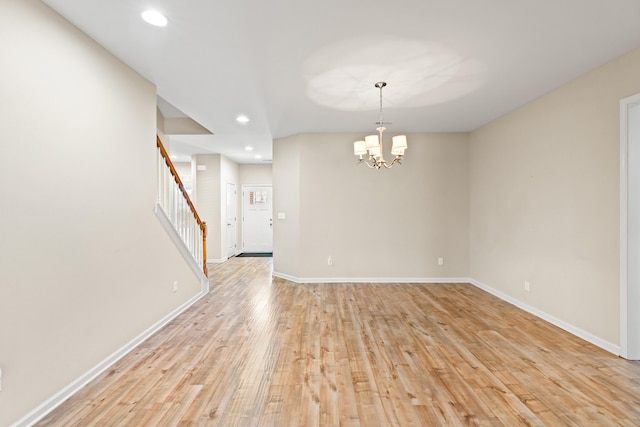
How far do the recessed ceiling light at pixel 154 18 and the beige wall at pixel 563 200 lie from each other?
12.8 ft

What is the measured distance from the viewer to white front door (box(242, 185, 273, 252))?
937 centimetres

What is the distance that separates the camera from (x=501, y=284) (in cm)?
468

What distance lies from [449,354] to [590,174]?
2.31 metres

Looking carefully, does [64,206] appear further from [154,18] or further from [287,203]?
[287,203]

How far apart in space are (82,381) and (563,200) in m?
4.88

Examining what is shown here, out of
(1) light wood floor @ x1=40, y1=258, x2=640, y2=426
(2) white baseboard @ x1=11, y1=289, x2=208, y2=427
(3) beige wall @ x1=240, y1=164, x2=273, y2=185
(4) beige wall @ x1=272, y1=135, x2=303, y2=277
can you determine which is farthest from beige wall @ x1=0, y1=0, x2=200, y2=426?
(3) beige wall @ x1=240, y1=164, x2=273, y2=185

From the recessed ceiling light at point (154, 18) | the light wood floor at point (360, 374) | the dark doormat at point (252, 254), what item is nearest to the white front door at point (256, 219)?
the dark doormat at point (252, 254)

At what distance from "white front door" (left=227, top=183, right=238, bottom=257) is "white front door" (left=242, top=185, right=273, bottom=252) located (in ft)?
1.47

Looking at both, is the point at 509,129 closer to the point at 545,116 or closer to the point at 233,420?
the point at 545,116

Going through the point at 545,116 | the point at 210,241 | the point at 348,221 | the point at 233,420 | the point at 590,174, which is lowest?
the point at 233,420

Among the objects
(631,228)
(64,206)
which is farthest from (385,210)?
(64,206)

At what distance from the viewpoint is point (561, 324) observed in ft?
11.5

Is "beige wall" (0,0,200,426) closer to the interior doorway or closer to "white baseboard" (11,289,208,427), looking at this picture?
"white baseboard" (11,289,208,427)

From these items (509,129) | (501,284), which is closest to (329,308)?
(501,284)
